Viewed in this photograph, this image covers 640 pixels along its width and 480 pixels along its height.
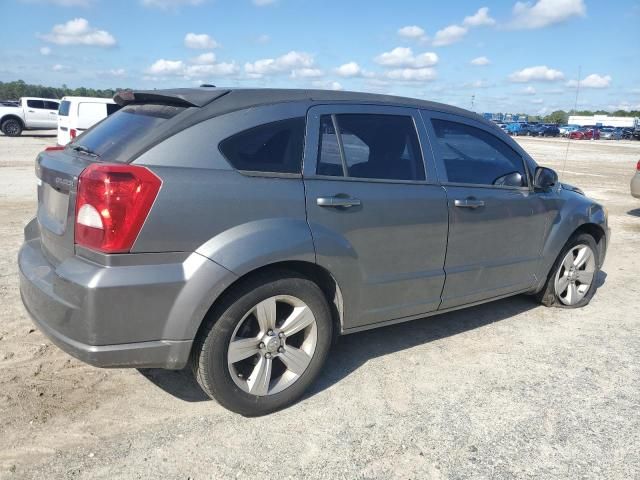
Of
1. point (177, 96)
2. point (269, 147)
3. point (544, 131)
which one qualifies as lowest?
point (269, 147)

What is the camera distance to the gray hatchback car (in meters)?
2.59

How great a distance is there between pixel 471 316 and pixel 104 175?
3.36m

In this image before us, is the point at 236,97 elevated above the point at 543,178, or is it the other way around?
the point at 236,97

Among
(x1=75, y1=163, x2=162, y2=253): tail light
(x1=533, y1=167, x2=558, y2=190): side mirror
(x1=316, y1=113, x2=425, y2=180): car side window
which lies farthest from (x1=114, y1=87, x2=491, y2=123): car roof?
(x1=533, y1=167, x2=558, y2=190): side mirror

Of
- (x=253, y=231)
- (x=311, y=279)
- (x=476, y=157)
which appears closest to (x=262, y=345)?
(x=311, y=279)

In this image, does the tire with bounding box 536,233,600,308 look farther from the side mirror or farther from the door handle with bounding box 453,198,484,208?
the door handle with bounding box 453,198,484,208

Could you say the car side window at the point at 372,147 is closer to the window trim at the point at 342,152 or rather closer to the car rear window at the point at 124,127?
the window trim at the point at 342,152

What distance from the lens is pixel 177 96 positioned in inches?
117

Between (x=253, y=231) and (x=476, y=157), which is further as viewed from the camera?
(x=476, y=157)

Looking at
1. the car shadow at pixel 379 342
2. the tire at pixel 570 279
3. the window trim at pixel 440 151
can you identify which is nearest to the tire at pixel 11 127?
the car shadow at pixel 379 342

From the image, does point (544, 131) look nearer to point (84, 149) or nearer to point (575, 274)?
point (575, 274)

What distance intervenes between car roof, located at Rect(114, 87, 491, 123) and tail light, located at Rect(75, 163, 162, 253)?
0.58m

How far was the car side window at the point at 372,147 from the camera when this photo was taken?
10.5 feet

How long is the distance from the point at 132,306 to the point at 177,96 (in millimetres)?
1159
